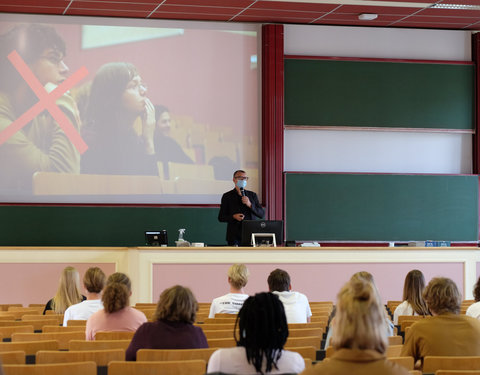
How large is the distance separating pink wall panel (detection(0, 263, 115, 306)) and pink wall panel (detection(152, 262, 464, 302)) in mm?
1229

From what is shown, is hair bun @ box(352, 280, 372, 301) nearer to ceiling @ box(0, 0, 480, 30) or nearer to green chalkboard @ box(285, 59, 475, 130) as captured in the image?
ceiling @ box(0, 0, 480, 30)

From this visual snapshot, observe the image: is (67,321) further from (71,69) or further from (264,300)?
(71,69)

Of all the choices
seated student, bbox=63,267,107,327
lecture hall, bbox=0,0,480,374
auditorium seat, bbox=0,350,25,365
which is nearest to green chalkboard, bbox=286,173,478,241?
lecture hall, bbox=0,0,480,374

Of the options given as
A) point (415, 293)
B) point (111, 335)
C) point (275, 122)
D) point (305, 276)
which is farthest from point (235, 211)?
point (111, 335)

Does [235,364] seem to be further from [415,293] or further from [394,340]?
[415,293]

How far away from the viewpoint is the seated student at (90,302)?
5.85 m

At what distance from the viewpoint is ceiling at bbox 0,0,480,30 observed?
34.7 ft

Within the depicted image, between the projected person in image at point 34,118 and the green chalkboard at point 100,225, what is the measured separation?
421 mm

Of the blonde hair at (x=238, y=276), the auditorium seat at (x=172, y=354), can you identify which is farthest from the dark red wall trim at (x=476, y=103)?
the auditorium seat at (x=172, y=354)

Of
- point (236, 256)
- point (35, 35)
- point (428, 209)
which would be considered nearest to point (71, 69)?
point (35, 35)

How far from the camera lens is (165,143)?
11328mm

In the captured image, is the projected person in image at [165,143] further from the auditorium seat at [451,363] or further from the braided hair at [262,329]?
the braided hair at [262,329]

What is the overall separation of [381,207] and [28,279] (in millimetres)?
5228

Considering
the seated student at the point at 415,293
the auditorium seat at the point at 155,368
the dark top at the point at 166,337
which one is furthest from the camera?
the seated student at the point at 415,293
